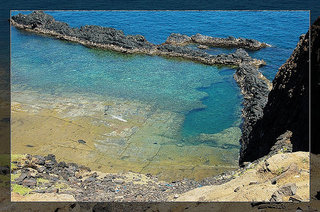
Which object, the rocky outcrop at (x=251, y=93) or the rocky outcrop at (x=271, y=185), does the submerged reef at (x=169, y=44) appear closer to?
the rocky outcrop at (x=251, y=93)

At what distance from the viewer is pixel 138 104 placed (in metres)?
24.4

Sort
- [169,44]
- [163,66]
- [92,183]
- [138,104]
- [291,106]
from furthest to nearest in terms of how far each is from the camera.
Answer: [169,44]
[163,66]
[138,104]
[92,183]
[291,106]

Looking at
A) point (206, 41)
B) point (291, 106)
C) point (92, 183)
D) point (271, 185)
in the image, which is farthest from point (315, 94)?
point (206, 41)

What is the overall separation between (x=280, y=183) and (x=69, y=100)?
58.1 ft

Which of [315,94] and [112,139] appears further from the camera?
[112,139]

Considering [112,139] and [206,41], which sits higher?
[206,41]

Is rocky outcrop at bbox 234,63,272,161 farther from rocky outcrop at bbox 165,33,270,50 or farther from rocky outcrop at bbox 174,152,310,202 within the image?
rocky outcrop at bbox 174,152,310,202

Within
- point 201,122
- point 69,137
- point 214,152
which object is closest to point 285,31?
point 214,152

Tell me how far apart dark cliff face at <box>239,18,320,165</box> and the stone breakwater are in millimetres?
18186

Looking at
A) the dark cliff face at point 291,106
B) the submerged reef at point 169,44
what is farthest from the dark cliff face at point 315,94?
the submerged reef at point 169,44

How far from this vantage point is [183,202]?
10109mm

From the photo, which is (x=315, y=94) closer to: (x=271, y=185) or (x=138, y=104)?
(x=271, y=185)

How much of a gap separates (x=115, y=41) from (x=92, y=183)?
90.9ft

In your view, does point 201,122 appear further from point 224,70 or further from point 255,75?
point 224,70
